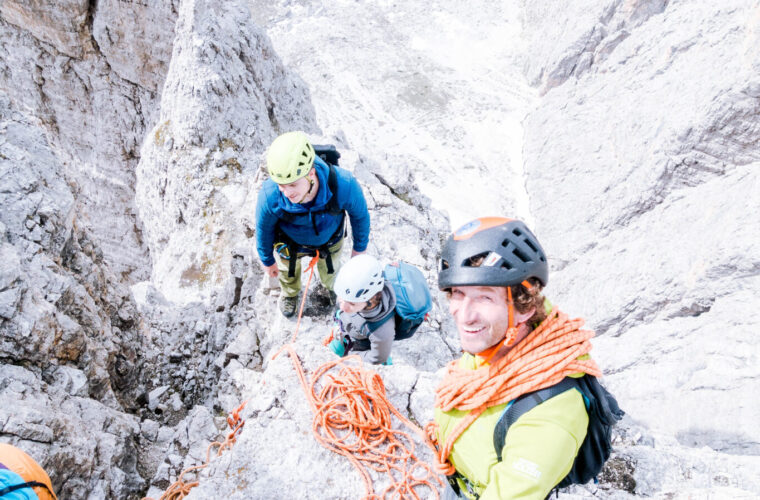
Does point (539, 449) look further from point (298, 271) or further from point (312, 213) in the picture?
point (298, 271)

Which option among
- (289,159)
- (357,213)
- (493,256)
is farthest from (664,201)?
(493,256)

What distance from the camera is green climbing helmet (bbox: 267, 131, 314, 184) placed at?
5.17 meters

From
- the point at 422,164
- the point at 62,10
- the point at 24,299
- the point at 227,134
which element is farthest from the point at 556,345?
the point at 422,164

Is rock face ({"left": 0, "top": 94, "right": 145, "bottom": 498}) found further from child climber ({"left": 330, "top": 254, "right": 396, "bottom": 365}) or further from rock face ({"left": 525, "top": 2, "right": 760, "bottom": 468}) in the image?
rock face ({"left": 525, "top": 2, "right": 760, "bottom": 468})

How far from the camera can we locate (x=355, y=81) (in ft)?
147

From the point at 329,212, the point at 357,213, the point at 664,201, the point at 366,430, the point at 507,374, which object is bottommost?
the point at 664,201

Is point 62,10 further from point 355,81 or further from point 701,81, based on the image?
point 701,81

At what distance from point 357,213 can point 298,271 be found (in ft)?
5.59

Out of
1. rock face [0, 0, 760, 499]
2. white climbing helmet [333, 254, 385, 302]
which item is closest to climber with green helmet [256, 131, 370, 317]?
white climbing helmet [333, 254, 385, 302]

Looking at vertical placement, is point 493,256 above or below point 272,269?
above

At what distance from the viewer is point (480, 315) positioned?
2740 mm

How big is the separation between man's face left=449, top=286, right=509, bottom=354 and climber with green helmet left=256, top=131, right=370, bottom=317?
10.4 feet

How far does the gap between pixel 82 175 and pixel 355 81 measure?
30.4 metres

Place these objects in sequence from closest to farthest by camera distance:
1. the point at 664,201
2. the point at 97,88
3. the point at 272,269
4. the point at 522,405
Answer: the point at 522,405
the point at 272,269
the point at 97,88
the point at 664,201
